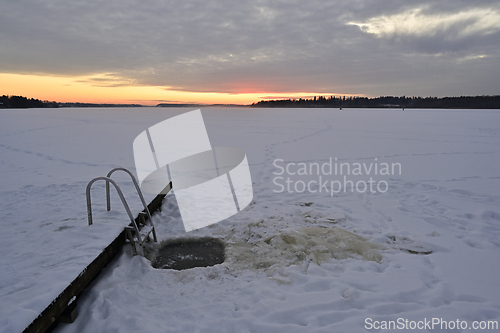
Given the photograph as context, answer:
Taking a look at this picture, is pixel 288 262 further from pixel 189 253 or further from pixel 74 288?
pixel 74 288

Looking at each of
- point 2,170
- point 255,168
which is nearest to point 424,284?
point 255,168

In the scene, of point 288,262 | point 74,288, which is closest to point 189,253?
point 288,262

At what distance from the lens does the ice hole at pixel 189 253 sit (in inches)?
145

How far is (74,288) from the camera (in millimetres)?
2637

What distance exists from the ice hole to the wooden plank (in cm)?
57

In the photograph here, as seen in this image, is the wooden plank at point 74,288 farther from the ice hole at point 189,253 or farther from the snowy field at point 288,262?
the ice hole at point 189,253

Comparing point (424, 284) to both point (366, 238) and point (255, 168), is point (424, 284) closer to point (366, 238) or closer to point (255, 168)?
point (366, 238)

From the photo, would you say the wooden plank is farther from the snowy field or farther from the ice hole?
the ice hole

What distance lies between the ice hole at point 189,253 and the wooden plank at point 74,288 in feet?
1.87

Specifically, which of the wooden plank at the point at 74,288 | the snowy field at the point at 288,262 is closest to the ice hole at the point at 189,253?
the snowy field at the point at 288,262

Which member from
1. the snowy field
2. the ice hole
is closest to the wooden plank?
the snowy field

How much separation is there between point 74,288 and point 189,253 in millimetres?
1565

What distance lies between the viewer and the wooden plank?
2.25 meters

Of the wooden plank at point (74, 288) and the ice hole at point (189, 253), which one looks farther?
the ice hole at point (189, 253)
